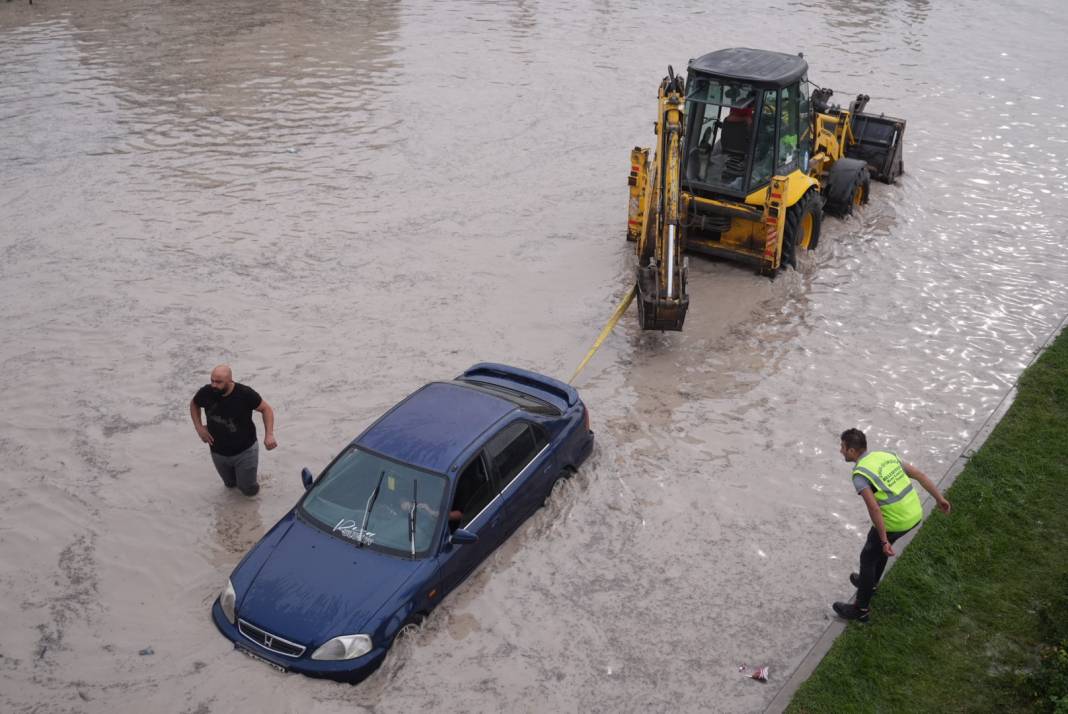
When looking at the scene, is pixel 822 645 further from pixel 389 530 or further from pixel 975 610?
pixel 389 530

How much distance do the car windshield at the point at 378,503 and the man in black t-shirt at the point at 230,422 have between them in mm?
1197

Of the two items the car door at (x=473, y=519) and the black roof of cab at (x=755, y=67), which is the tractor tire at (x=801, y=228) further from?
the car door at (x=473, y=519)

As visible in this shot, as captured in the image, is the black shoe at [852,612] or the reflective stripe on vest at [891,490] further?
the black shoe at [852,612]

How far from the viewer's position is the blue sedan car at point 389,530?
708 cm

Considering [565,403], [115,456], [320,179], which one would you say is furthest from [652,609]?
[320,179]

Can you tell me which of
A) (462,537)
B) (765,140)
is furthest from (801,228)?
(462,537)

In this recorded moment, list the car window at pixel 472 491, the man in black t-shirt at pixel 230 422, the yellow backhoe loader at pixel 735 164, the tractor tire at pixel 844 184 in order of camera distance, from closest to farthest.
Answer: the car window at pixel 472 491 < the man in black t-shirt at pixel 230 422 < the yellow backhoe loader at pixel 735 164 < the tractor tire at pixel 844 184

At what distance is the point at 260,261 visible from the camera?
14.3 m

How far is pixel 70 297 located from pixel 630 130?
12211 mm

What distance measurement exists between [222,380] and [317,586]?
244 centimetres

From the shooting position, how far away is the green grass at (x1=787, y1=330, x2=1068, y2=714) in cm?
699

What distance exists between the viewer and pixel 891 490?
23.6 feet

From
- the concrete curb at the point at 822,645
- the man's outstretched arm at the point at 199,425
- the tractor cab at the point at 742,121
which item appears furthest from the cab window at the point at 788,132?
the man's outstretched arm at the point at 199,425

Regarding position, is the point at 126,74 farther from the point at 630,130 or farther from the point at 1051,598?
the point at 1051,598
